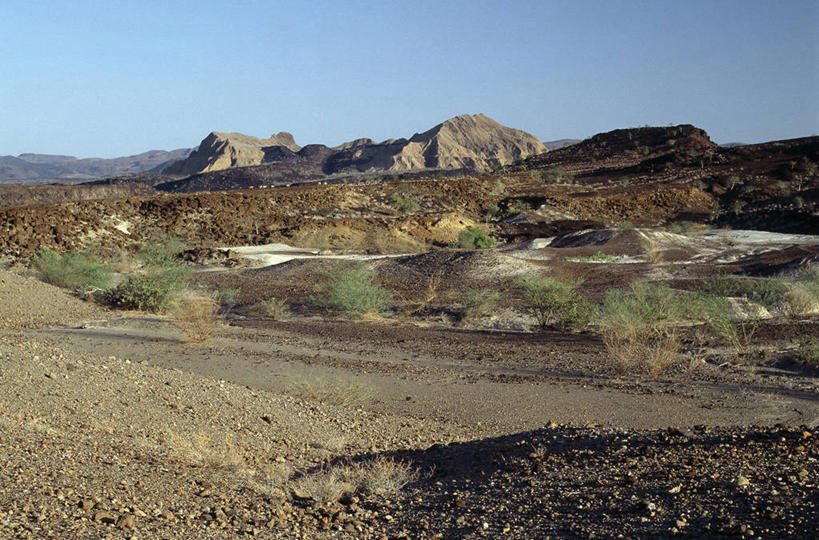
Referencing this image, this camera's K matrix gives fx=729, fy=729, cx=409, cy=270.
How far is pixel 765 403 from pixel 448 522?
634cm

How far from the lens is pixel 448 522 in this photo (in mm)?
4660

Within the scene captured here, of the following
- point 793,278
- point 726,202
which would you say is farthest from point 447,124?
point 793,278

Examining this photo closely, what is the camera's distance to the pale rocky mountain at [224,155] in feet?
463

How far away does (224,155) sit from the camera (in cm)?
14212

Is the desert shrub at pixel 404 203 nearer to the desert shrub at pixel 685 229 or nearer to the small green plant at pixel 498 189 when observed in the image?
the small green plant at pixel 498 189

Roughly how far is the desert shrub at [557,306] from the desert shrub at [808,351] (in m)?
4.77

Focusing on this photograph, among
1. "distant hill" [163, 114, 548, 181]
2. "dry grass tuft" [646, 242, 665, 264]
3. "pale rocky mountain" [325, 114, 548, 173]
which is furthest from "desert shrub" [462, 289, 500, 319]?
"pale rocky mountain" [325, 114, 548, 173]

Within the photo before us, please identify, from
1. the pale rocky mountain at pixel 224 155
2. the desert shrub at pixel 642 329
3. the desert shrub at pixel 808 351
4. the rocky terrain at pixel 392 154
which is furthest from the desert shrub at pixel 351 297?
the pale rocky mountain at pixel 224 155

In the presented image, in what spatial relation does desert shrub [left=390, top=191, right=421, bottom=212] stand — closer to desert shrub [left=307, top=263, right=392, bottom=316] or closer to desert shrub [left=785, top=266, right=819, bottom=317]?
desert shrub [left=307, top=263, right=392, bottom=316]

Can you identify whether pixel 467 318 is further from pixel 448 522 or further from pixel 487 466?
pixel 448 522

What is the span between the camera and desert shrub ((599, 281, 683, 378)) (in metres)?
11.3

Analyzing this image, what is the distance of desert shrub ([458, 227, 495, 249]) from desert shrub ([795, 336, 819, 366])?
2415cm

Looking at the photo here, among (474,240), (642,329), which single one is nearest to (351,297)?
(642,329)

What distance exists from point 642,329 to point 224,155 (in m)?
137
